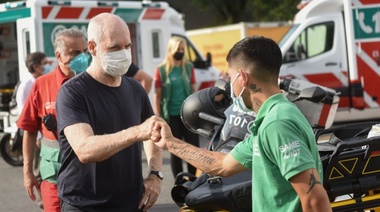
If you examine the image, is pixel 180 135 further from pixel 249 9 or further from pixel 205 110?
pixel 249 9

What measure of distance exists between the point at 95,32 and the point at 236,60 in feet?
3.55

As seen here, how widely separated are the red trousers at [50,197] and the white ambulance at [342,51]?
1106cm

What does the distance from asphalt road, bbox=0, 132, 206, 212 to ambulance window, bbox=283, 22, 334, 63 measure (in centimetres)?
408

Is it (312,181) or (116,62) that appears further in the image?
(116,62)

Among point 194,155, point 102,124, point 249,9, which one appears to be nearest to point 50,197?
point 102,124

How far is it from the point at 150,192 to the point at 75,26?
10730mm

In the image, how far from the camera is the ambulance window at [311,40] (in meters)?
16.5

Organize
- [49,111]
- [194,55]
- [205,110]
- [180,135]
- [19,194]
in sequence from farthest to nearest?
[194,55] → [19,194] → [180,135] → [205,110] → [49,111]

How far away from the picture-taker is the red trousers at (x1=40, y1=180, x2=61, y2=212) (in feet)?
17.8

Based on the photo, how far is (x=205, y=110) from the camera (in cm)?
700

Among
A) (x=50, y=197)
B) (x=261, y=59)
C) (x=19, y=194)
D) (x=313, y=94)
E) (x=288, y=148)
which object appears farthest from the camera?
(x=19, y=194)

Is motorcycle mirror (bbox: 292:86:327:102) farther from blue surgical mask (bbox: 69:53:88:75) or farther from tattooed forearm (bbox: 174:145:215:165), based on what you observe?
tattooed forearm (bbox: 174:145:215:165)

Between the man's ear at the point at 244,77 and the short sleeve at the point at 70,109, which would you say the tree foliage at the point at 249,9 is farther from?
the man's ear at the point at 244,77

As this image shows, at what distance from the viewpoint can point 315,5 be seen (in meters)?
16.4
